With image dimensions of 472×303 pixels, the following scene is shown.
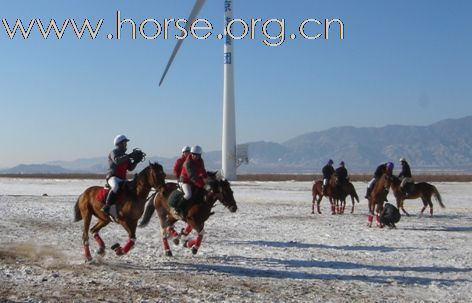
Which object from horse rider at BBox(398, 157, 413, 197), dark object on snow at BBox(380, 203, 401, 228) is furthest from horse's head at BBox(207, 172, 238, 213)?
horse rider at BBox(398, 157, 413, 197)

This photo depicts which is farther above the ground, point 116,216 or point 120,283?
point 116,216

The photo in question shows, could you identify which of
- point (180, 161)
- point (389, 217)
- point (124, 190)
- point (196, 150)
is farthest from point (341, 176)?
point (124, 190)

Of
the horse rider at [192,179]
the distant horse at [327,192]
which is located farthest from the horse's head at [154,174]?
the distant horse at [327,192]

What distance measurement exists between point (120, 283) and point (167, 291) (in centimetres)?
99

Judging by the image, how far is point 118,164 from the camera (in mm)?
11648

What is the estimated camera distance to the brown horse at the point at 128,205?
1141 centimetres

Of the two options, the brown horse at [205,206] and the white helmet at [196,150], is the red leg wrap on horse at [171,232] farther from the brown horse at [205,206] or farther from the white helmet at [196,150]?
the white helmet at [196,150]

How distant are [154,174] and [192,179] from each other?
4.38 feet

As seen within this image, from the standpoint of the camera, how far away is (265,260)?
486 inches

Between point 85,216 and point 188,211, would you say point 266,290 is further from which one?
point 85,216

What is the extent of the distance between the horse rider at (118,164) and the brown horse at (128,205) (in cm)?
19

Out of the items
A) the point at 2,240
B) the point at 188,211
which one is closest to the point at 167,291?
the point at 188,211

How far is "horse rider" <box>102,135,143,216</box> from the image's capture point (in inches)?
450

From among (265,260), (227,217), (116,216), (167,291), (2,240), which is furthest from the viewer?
(227,217)
